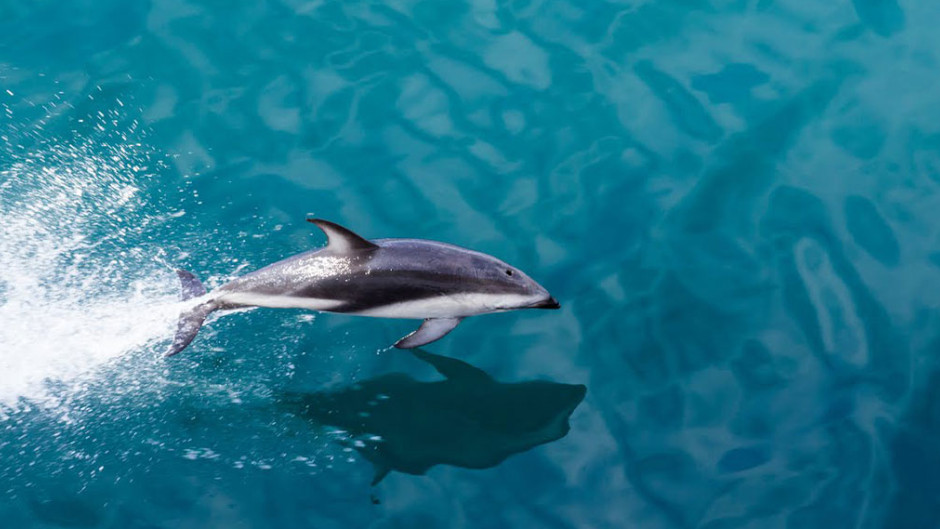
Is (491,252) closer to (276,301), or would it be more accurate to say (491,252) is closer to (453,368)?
(453,368)

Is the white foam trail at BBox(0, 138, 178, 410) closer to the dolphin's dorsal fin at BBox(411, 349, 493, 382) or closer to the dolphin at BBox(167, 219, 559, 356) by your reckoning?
the dolphin at BBox(167, 219, 559, 356)

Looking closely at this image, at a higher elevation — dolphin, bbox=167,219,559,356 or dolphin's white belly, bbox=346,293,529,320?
dolphin, bbox=167,219,559,356

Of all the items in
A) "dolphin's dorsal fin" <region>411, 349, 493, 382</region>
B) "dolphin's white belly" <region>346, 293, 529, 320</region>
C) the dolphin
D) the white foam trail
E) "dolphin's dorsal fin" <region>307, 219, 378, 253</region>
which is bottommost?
"dolphin's dorsal fin" <region>411, 349, 493, 382</region>

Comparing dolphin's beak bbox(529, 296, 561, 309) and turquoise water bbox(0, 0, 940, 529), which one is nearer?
turquoise water bbox(0, 0, 940, 529)

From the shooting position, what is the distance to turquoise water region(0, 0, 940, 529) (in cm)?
801

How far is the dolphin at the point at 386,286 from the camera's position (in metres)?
7.89


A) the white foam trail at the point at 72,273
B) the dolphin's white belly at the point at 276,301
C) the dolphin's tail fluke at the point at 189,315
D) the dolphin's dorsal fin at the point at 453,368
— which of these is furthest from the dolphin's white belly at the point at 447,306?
the white foam trail at the point at 72,273

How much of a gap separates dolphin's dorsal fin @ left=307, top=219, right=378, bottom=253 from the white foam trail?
199 cm

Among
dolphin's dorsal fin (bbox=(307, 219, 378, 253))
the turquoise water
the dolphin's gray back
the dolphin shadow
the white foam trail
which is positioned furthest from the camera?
the white foam trail

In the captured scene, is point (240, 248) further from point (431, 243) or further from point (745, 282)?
point (745, 282)

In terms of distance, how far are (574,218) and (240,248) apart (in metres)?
3.29

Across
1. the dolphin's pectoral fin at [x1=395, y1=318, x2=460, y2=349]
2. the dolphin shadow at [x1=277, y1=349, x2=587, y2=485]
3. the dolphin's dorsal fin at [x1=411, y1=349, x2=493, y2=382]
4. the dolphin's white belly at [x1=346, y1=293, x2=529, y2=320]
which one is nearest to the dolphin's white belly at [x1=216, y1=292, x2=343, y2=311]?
the dolphin's white belly at [x1=346, y1=293, x2=529, y2=320]

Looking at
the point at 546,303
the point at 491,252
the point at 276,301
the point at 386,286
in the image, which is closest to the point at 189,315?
the point at 276,301

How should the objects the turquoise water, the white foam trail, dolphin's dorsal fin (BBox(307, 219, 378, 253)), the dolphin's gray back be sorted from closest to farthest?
dolphin's dorsal fin (BBox(307, 219, 378, 253)), the dolphin's gray back, the turquoise water, the white foam trail
